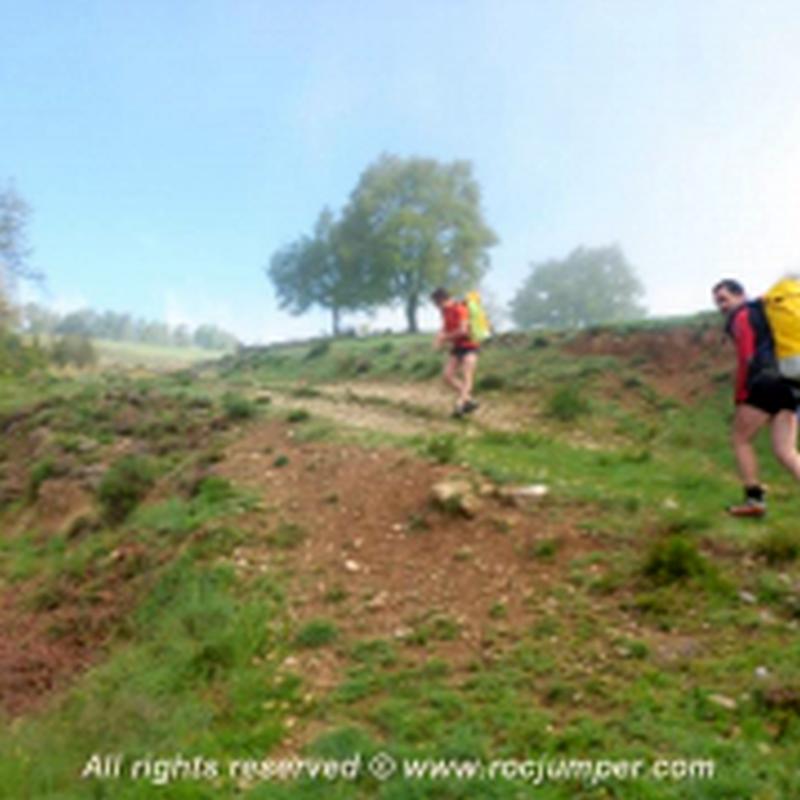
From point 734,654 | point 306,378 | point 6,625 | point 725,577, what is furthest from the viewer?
point 306,378

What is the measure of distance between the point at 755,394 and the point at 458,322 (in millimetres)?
5346

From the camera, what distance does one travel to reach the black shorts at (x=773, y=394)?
5082 millimetres

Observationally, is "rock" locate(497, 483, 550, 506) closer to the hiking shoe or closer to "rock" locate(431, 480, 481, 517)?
"rock" locate(431, 480, 481, 517)

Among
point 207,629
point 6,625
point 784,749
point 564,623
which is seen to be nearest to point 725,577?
point 564,623

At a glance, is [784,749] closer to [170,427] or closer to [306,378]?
[170,427]

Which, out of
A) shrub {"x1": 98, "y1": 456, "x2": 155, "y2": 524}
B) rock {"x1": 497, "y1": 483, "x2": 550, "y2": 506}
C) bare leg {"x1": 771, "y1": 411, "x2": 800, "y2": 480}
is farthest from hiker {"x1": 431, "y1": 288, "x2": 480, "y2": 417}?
bare leg {"x1": 771, "y1": 411, "x2": 800, "y2": 480}

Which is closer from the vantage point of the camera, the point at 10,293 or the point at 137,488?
the point at 137,488

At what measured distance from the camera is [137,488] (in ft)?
27.9

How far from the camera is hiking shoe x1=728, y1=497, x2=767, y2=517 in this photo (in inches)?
213

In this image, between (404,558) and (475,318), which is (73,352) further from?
(404,558)

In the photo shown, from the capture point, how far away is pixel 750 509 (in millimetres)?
5426

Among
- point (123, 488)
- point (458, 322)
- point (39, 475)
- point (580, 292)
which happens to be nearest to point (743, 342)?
point (458, 322)

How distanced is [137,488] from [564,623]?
20.6 feet

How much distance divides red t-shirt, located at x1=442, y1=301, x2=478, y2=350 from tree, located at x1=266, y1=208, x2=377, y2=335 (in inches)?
1232
